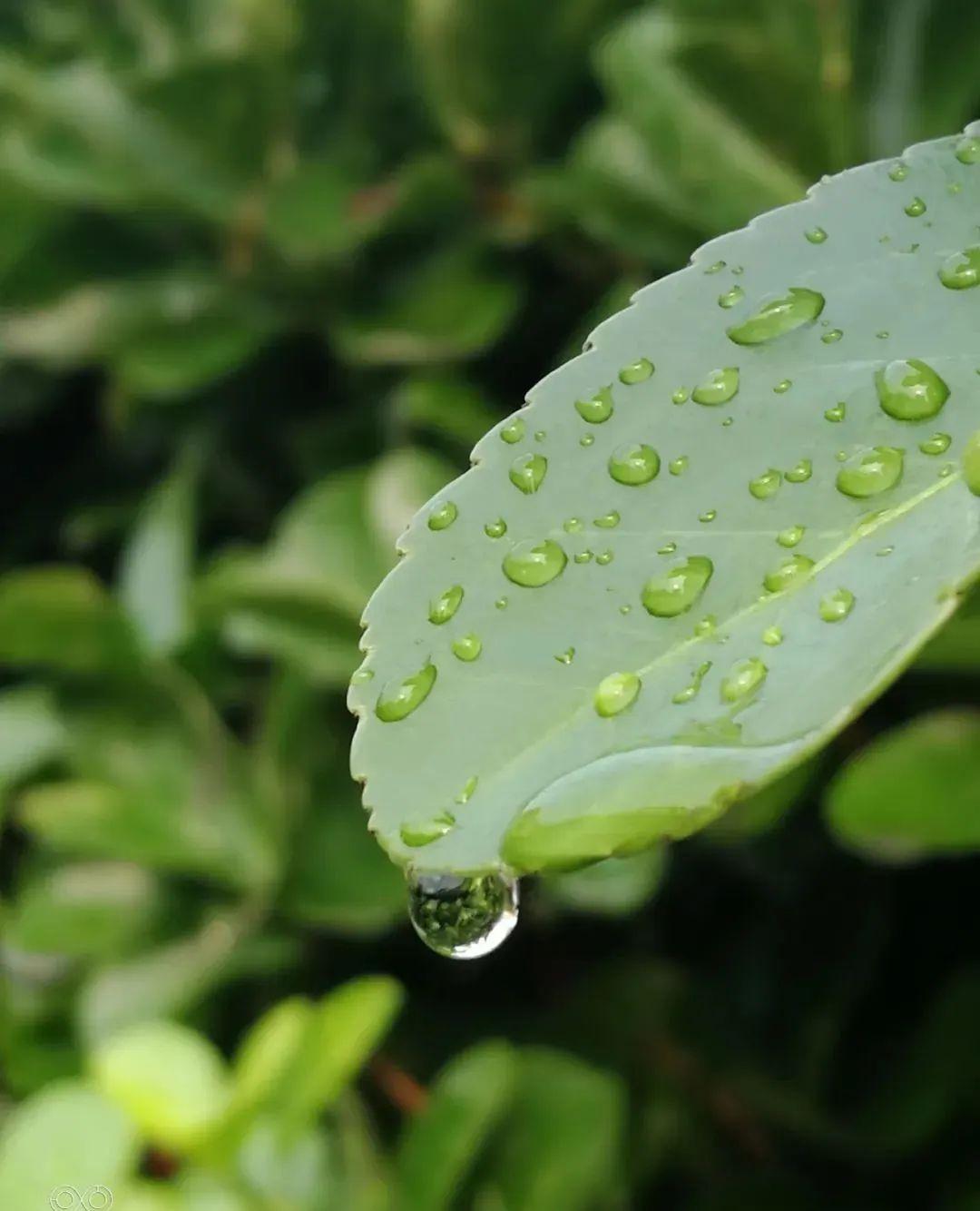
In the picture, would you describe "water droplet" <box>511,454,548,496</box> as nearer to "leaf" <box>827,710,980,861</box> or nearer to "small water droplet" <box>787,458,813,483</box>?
"small water droplet" <box>787,458,813,483</box>

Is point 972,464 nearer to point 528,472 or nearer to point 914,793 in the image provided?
point 528,472

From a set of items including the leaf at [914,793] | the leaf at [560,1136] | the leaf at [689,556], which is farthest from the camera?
the leaf at [560,1136]

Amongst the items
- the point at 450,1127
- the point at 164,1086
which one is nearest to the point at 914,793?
the point at 450,1127

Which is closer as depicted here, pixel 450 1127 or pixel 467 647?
pixel 467 647

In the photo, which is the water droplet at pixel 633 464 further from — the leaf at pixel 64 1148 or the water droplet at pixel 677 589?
the leaf at pixel 64 1148

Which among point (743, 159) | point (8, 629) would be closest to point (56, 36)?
point (8, 629)

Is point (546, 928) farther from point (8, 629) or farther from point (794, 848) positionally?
point (8, 629)

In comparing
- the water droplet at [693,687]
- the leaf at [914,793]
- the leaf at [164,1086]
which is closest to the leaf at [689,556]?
the water droplet at [693,687]
